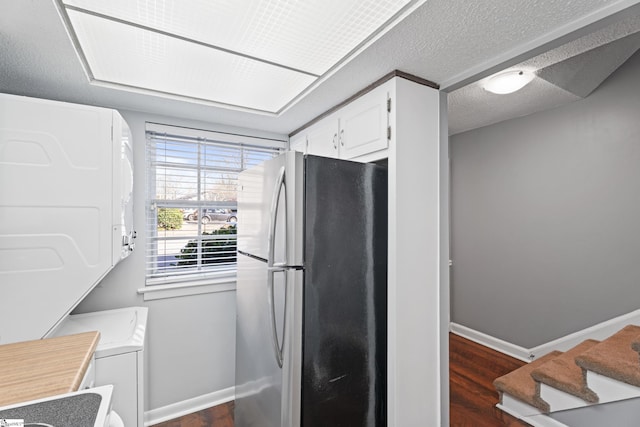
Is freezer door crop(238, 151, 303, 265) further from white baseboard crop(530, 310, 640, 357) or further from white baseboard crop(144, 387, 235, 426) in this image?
white baseboard crop(530, 310, 640, 357)

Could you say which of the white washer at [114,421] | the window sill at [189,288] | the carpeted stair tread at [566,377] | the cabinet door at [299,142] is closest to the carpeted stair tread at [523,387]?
Result: the carpeted stair tread at [566,377]

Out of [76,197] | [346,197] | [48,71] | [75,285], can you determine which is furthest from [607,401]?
[48,71]

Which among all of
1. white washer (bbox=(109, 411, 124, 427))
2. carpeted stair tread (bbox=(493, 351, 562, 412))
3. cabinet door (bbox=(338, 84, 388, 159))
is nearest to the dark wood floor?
carpeted stair tread (bbox=(493, 351, 562, 412))

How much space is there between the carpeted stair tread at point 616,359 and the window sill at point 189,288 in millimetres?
2447

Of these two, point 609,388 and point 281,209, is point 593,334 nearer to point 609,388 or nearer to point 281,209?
point 609,388

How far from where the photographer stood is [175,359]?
7.23 feet

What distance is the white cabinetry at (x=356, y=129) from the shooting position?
1.64 metres

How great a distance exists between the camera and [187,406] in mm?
2211

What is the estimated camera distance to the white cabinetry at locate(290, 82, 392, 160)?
5.38 ft

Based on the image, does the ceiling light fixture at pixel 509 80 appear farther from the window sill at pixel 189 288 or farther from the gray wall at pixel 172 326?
the window sill at pixel 189 288

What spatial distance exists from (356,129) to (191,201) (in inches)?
56.6

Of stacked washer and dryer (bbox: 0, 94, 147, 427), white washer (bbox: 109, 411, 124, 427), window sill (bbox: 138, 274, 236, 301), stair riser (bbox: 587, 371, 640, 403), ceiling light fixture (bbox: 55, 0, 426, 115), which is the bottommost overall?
stair riser (bbox: 587, 371, 640, 403)

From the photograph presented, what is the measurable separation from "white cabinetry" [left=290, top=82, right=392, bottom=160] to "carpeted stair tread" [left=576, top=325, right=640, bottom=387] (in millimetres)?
1761

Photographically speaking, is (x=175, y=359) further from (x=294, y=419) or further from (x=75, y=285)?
(x=294, y=419)
